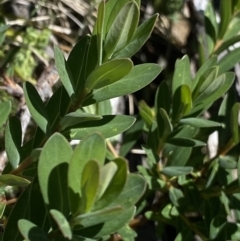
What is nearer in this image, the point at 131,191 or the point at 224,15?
the point at 131,191

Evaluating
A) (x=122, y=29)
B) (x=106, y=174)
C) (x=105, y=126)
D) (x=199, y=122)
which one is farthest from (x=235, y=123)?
(x=106, y=174)

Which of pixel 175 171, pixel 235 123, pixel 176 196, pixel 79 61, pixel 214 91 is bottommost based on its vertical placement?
pixel 176 196

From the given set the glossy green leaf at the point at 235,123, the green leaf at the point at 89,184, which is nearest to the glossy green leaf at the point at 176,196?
the glossy green leaf at the point at 235,123

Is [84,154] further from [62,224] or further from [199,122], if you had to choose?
[199,122]

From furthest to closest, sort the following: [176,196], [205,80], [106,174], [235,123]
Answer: [176,196] < [235,123] < [205,80] < [106,174]

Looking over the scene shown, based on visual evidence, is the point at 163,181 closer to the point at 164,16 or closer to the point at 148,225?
the point at 148,225

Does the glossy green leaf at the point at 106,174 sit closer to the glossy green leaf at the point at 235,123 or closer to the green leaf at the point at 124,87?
the green leaf at the point at 124,87

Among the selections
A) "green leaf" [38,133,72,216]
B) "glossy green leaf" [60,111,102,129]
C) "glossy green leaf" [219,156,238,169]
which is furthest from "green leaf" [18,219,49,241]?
"glossy green leaf" [219,156,238,169]
